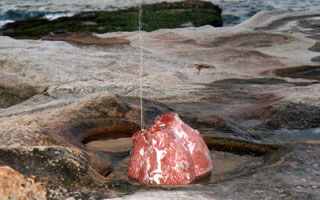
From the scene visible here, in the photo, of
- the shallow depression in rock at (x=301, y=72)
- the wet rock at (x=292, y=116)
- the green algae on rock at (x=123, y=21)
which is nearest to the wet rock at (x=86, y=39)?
the shallow depression in rock at (x=301, y=72)

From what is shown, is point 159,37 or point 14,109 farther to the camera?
point 159,37

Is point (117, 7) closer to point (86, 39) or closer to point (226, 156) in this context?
point (86, 39)

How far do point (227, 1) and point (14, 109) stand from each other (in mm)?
13736

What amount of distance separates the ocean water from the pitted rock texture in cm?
1063

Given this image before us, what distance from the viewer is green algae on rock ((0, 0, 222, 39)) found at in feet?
33.8

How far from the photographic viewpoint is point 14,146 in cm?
218

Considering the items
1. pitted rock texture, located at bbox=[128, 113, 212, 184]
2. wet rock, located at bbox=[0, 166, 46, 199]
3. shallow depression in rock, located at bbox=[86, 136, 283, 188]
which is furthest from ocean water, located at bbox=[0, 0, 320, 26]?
wet rock, located at bbox=[0, 166, 46, 199]

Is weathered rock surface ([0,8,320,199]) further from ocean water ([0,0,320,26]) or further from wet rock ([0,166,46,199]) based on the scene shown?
ocean water ([0,0,320,26])

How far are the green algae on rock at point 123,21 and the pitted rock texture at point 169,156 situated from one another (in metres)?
7.82

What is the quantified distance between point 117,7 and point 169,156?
12.5 meters

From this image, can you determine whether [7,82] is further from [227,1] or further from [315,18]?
[227,1]

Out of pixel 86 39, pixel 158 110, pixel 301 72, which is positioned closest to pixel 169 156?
pixel 158 110

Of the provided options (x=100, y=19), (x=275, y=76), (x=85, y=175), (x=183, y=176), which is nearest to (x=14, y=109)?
(x=85, y=175)

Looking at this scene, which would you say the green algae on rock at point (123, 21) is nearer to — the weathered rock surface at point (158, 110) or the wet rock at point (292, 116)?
the weathered rock surface at point (158, 110)
